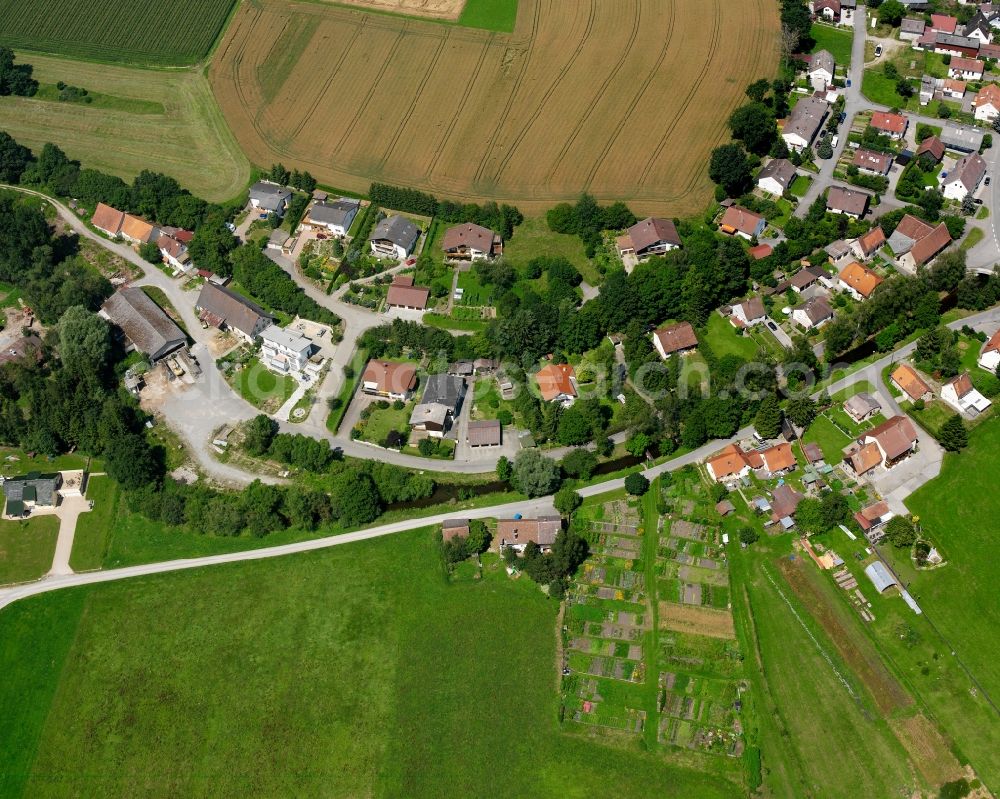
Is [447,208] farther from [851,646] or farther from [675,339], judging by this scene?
[851,646]

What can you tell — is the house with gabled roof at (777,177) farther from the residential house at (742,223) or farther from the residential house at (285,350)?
the residential house at (285,350)

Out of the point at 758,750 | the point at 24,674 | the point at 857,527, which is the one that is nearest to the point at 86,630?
the point at 24,674

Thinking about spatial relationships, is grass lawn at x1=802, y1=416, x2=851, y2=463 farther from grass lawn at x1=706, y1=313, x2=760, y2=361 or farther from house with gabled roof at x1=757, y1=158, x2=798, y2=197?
house with gabled roof at x1=757, y1=158, x2=798, y2=197

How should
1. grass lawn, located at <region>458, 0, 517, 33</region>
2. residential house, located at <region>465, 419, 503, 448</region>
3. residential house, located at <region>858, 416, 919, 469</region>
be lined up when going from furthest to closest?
grass lawn, located at <region>458, 0, 517, 33</region>
residential house, located at <region>465, 419, 503, 448</region>
residential house, located at <region>858, 416, 919, 469</region>

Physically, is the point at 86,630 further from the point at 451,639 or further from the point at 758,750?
the point at 758,750

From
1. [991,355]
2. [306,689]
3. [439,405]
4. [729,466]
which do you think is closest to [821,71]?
[991,355]

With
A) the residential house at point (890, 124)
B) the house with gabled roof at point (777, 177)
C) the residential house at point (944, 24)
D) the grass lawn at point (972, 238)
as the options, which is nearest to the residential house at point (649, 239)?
the house with gabled roof at point (777, 177)

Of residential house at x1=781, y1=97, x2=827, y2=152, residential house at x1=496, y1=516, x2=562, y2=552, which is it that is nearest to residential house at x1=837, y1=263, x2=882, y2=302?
residential house at x1=781, y1=97, x2=827, y2=152
